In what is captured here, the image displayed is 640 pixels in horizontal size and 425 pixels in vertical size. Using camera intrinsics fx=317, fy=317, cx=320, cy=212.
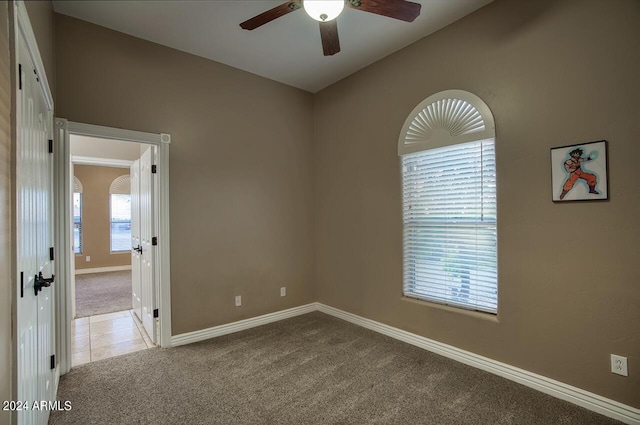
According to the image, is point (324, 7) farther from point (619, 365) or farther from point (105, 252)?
point (105, 252)

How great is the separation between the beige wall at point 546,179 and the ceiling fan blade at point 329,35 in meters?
1.15

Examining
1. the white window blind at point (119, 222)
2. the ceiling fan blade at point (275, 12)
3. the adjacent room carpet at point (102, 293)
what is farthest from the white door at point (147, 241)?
the white window blind at point (119, 222)

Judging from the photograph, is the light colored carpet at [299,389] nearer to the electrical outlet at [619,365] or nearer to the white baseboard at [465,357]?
the white baseboard at [465,357]

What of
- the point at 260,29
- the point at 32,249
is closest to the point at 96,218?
the point at 260,29

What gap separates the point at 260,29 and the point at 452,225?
98.7 inches

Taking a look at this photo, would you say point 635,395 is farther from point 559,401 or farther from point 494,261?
point 494,261

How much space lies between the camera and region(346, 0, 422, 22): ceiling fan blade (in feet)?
6.35

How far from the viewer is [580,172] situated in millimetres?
2174

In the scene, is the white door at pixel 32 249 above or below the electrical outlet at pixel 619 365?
above

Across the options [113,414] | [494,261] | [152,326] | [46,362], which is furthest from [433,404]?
[152,326]

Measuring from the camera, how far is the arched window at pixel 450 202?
8.78 feet

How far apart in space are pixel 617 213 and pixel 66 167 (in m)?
4.10

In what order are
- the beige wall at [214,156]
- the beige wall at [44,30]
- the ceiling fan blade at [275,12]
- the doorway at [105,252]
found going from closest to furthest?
the beige wall at [44,30], the ceiling fan blade at [275,12], the beige wall at [214,156], the doorway at [105,252]

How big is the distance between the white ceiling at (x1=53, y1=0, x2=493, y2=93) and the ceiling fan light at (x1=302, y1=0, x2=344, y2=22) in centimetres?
82
